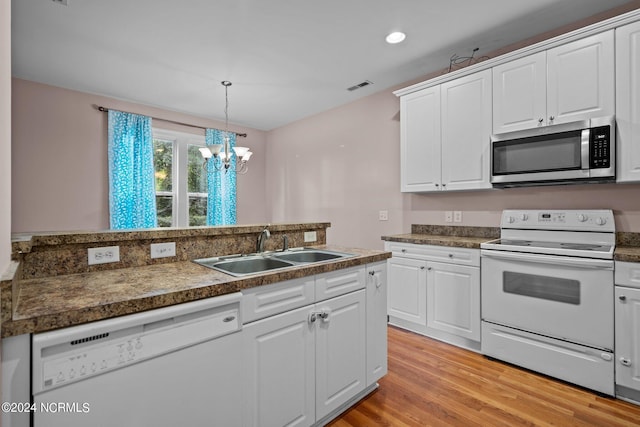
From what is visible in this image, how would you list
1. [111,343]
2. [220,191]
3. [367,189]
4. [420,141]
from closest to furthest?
[111,343]
[420,141]
[367,189]
[220,191]

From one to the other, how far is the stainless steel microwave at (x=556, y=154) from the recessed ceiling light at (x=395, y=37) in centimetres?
116

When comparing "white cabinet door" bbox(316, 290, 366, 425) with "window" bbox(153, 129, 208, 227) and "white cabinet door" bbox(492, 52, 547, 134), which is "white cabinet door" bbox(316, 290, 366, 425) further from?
"window" bbox(153, 129, 208, 227)

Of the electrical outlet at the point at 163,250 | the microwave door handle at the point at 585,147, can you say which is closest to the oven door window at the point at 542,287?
the microwave door handle at the point at 585,147

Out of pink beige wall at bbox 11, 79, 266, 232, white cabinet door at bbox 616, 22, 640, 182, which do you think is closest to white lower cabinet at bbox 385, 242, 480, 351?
white cabinet door at bbox 616, 22, 640, 182

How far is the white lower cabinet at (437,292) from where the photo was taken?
2.62 m

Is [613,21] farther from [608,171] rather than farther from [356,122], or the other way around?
[356,122]

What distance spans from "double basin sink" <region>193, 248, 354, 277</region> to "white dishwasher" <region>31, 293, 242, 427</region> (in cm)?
46

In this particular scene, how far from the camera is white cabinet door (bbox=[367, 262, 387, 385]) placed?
6.33ft

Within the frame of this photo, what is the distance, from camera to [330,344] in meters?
1.68

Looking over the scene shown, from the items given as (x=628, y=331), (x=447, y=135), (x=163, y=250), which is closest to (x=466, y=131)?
(x=447, y=135)

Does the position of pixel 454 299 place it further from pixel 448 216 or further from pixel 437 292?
pixel 448 216

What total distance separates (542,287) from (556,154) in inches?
39.4

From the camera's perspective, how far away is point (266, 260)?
196 cm

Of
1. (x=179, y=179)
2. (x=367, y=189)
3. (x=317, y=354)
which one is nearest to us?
(x=317, y=354)
